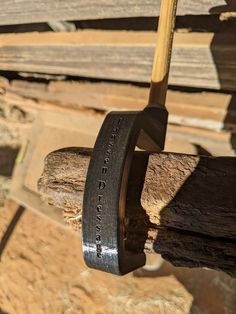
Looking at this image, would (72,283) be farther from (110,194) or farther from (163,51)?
(110,194)

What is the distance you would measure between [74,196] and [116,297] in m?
2.66

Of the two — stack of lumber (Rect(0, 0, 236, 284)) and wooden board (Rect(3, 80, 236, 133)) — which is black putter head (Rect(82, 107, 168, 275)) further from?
wooden board (Rect(3, 80, 236, 133))

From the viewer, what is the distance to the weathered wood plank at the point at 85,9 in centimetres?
160

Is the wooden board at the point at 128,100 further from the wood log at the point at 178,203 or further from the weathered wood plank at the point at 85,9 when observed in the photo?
the wood log at the point at 178,203

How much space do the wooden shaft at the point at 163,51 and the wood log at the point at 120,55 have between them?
708mm

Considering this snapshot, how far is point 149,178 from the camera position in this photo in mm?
926

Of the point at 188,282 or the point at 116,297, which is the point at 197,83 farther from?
the point at 116,297

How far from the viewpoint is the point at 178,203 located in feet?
2.92

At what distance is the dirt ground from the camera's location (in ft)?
10.5

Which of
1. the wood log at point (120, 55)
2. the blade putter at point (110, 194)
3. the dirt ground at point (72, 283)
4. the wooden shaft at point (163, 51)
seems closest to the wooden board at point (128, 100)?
the wood log at point (120, 55)

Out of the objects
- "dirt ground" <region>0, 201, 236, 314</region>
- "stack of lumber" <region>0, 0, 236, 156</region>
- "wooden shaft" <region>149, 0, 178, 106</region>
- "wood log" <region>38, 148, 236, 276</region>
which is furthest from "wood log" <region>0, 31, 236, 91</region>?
"dirt ground" <region>0, 201, 236, 314</region>

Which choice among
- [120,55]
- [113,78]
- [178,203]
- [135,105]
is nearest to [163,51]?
[178,203]

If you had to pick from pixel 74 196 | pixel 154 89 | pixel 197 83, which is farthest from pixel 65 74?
pixel 74 196

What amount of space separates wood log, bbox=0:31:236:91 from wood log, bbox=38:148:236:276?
3.23ft
